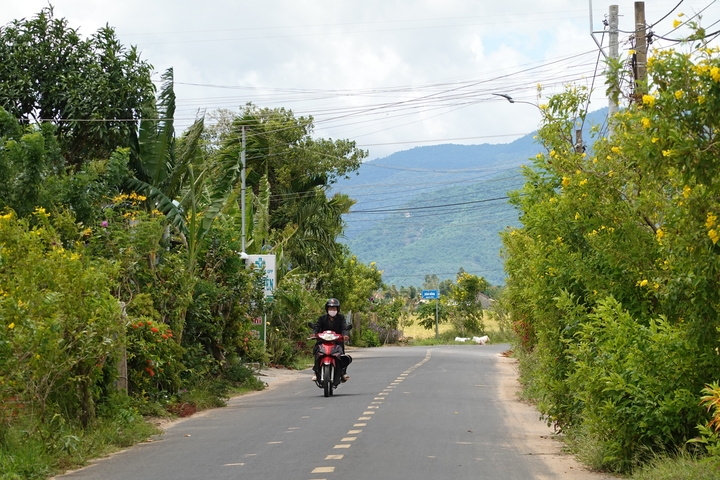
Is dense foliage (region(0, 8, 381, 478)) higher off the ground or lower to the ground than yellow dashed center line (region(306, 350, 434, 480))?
higher

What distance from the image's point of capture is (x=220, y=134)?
5481cm

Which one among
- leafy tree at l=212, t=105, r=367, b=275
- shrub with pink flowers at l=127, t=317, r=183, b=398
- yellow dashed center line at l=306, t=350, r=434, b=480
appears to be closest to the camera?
yellow dashed center line at l=306, t=350, r=434, b=480

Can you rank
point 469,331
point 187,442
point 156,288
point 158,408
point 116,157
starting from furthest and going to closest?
point 469,331 < point 116,157 < point 156,288 < point 158,408 < point 187,442

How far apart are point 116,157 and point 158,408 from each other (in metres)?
5.99

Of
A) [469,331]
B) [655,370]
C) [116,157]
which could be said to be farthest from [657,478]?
[469,331]

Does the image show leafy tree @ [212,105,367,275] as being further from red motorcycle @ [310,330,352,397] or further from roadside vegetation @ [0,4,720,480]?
red motorcycle @ [310,330,352,397]

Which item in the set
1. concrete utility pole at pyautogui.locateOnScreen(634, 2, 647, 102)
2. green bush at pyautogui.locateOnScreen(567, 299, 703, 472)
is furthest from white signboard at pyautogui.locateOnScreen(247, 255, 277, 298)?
green bush at pyautogui.locateOnScreen(567, 299, 703, 472)

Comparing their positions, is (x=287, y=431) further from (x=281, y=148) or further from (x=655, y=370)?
(x=281, y=148)

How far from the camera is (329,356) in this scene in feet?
71.1

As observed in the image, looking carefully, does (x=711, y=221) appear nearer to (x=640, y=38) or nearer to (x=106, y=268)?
(x=106, y=268)

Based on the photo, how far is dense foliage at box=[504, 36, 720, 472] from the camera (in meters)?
8.27

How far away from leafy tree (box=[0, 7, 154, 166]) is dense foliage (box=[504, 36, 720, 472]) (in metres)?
12.9

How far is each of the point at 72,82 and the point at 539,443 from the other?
17.1 meters

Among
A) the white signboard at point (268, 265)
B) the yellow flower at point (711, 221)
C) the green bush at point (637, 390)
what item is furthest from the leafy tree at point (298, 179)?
the yellow flower at point (711, 221)
